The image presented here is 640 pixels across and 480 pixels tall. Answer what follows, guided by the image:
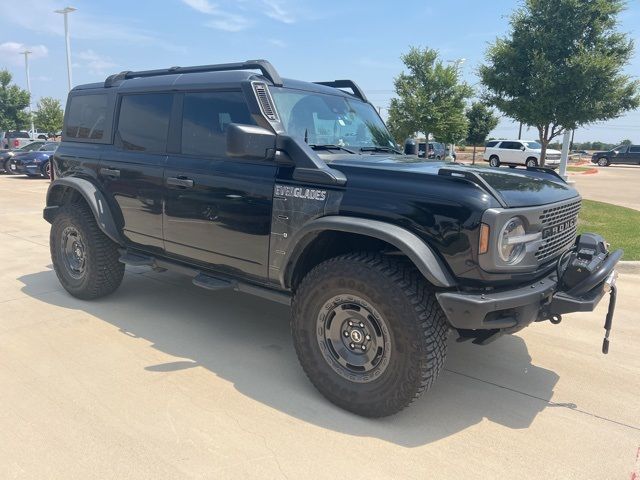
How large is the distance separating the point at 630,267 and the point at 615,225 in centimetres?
338

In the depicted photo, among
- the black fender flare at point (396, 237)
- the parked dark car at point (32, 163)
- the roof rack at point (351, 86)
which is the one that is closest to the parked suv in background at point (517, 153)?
the parked dark car at point (32, 163)

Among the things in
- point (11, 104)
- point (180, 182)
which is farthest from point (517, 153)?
point (11, 104)

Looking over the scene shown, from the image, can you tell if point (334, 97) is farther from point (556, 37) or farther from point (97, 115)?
point (556, 37)

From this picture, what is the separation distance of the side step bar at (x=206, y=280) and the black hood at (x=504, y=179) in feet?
3.37

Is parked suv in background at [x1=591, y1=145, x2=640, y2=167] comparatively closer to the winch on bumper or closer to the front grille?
the front grille

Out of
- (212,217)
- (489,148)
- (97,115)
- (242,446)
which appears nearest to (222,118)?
(212,217)

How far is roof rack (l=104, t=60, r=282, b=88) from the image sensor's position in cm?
388

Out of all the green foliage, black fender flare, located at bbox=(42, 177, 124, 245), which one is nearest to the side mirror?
black fender flare, located at bbox=(42, 177, 124, 245)

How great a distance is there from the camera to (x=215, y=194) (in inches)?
149

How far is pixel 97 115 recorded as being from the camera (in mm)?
5008

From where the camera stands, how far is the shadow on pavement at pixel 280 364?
3107 mm

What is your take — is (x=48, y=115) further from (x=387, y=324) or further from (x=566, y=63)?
(x=387, y=324)

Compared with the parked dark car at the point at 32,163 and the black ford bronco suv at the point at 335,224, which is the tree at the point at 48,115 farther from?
the black ford bronco suv at the point at 335,224

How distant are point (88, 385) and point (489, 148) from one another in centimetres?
3243
